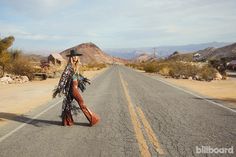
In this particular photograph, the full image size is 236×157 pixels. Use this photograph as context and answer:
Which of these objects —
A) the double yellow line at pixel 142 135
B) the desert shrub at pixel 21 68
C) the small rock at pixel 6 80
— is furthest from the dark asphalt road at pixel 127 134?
the desert shrub at pixel 21 68

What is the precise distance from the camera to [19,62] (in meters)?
37.2

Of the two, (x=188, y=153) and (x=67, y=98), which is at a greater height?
(x=67, y=98)

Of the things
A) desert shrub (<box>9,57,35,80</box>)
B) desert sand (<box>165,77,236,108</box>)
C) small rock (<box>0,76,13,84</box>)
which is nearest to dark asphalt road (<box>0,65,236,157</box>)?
desert sand (<box>165,77,236,108</box>)

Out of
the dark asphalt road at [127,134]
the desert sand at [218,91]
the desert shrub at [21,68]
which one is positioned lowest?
the desert sand at [218,91]

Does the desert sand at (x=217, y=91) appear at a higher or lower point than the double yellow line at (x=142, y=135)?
lower

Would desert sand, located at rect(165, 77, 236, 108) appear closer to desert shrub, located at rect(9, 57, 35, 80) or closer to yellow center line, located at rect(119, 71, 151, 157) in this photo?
yellow center line, located at rect(119, 71, 151, 157)

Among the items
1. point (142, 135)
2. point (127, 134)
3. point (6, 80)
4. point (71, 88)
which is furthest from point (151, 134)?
point (6, 80)

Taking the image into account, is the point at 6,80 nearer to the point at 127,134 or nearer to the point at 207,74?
the point at 207,74

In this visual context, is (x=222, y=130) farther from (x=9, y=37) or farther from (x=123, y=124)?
(x=9, y=37)

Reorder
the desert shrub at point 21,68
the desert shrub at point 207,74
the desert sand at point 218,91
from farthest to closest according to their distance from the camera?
the desert shrub at point 21,68 → the desert shrub at point 207,74 → the desert sand at point 218,91

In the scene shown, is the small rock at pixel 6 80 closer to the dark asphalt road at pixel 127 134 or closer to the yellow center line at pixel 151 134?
the dark asphalt road at pixel 127 134

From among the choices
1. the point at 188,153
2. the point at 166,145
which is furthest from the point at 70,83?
the point at 188,153

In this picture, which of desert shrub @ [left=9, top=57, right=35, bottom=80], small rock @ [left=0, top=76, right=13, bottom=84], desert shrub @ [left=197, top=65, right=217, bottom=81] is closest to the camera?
small rock @ [left=0, top=76, right=13, bottom=84]

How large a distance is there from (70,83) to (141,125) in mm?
2300
